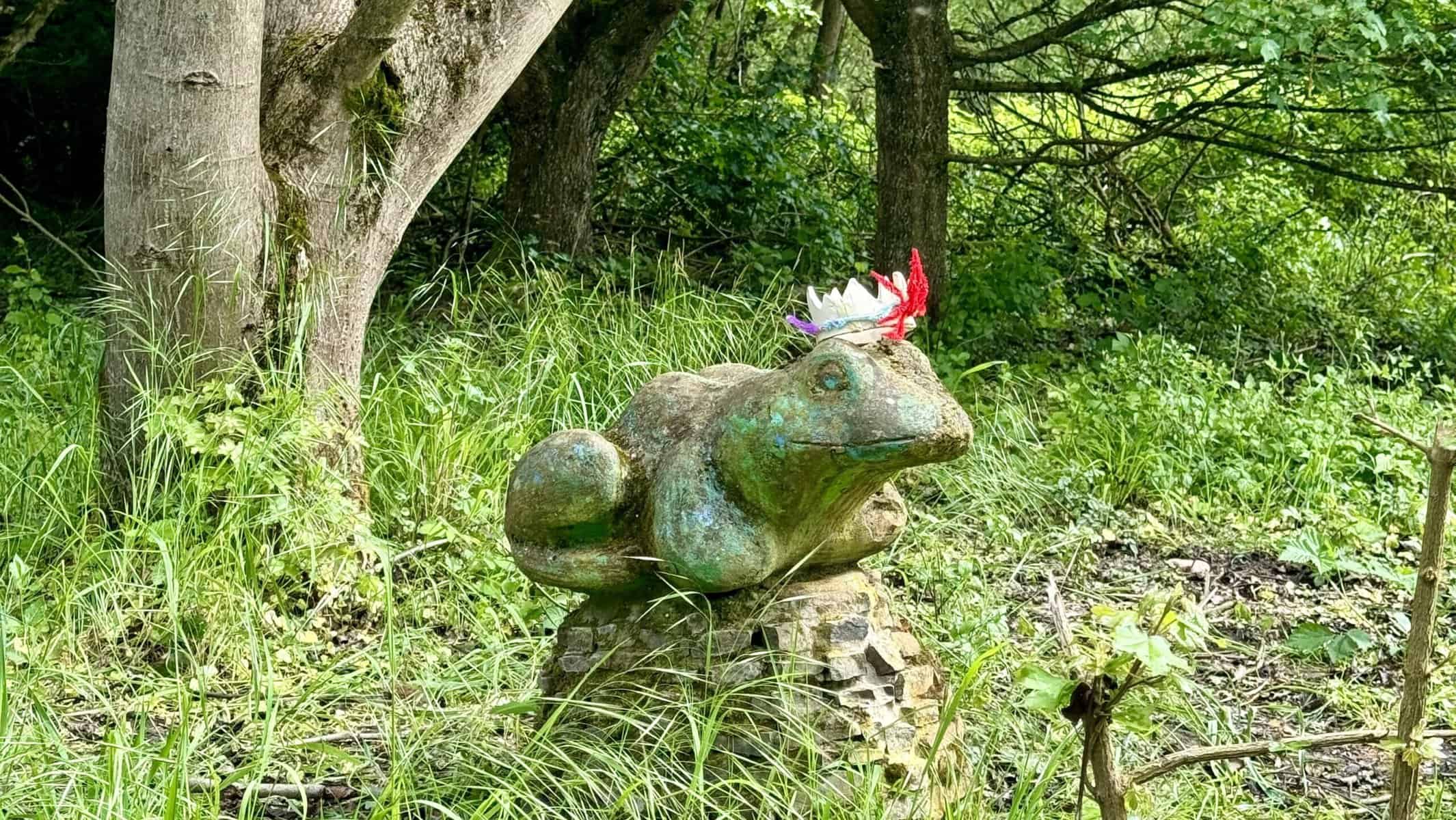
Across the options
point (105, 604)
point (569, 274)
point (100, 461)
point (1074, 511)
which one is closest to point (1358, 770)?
point (1074, 511)

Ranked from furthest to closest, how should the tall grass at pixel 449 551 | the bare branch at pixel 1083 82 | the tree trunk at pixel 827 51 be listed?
the tree trunk at pixel 827 51 < the bare branch at pixel 1083 82 < the tall grass at pixel 449 551

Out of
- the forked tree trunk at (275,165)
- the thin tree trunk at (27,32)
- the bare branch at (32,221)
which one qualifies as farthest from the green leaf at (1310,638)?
the thin tree trunk at (27,32)

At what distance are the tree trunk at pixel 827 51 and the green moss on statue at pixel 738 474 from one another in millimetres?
6759

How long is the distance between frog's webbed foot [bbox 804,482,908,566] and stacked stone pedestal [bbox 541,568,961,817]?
5 centimetres

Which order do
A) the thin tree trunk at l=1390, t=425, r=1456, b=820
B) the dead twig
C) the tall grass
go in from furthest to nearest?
1. the dead twig
2. the tall grass
3. the thin tree trunk at l=1390, t=425, r=1456, b=820

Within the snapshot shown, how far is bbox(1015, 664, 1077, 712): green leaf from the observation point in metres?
1.98

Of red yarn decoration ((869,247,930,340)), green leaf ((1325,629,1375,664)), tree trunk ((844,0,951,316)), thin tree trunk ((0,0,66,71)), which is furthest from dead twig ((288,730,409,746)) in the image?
tree trunk ((844,0,951,316))

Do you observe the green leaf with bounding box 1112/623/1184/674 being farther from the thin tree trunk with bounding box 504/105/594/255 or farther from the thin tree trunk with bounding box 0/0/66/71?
the thin tree trunk with bounding box 504/105/594/255

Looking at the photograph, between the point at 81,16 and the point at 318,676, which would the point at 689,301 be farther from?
the point at 81,16

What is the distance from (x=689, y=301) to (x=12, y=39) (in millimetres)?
2751

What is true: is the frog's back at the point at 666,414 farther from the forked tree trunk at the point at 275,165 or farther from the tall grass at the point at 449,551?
the forked tree trunk at the point at 275,165

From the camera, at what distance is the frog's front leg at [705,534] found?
2479mm

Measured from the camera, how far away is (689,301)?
6031mm

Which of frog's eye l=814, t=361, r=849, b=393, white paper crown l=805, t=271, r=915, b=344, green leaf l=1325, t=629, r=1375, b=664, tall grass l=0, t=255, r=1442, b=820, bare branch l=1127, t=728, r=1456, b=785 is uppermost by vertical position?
white paper crown l=805, t=271, r=915, b=344
